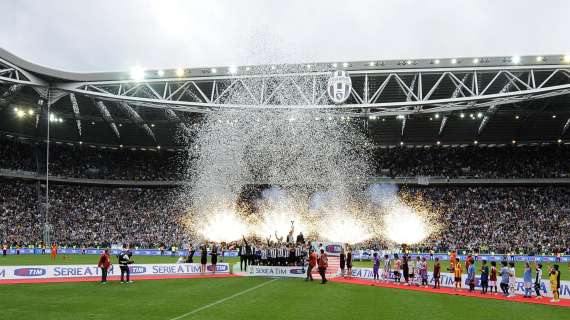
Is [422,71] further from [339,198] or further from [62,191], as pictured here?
[62,191]

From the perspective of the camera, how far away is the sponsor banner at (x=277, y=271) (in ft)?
97.9

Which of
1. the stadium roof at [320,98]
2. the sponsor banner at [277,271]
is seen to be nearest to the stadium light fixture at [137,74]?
the stadium roof at [320,98]

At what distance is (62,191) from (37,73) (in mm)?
25758

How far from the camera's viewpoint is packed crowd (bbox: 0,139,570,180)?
62.8m

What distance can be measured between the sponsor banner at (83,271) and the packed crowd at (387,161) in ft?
124

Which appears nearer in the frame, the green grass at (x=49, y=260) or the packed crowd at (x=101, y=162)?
the green grass at (x=49, y=260)

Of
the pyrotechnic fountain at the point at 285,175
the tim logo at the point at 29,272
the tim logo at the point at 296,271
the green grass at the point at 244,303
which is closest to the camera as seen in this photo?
the green grass at the point at 244,303

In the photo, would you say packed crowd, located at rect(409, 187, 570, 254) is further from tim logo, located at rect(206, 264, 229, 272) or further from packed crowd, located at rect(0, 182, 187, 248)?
packed crowd, located at rect(0, 182, 187, 248)

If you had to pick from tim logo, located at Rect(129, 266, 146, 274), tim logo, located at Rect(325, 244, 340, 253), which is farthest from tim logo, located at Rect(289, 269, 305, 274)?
tim logo, located at Rect(325, 244, 340, 253)

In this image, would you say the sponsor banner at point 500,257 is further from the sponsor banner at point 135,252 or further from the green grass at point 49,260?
the sponsor banner at point 135,252

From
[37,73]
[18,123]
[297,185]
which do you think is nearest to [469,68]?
[297,185]

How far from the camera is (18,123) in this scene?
6034 cm

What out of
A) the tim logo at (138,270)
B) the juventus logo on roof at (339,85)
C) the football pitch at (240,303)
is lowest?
the tim logo at (138,270)

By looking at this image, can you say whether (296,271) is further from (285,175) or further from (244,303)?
(285,175)
